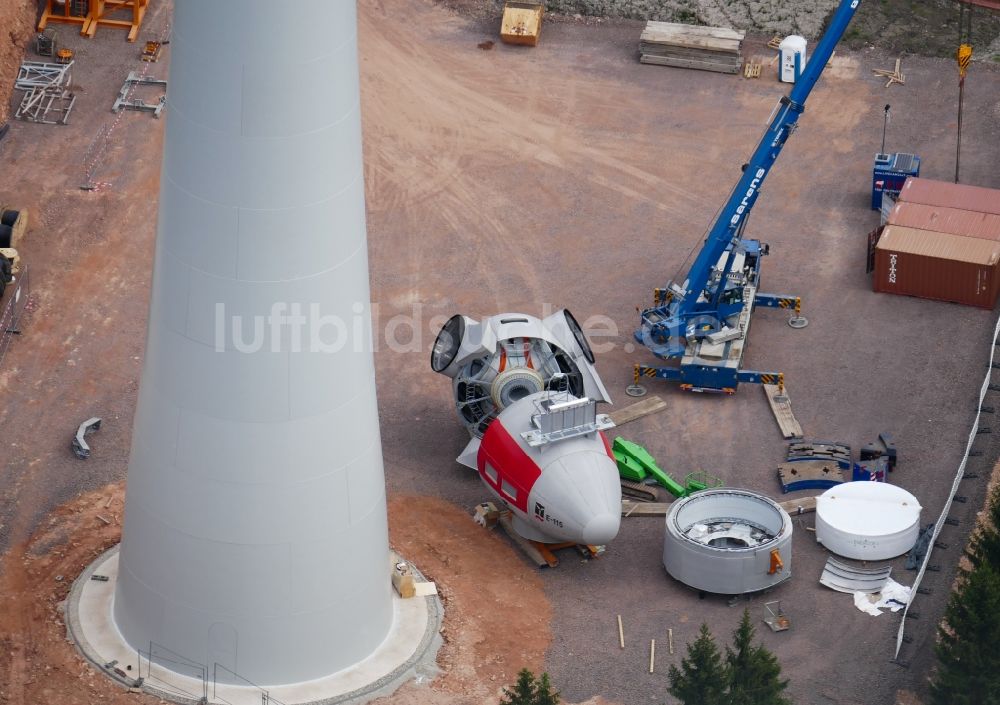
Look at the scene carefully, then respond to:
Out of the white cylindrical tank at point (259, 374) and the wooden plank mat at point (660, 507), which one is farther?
the wooden plank mat at point (660, 507)

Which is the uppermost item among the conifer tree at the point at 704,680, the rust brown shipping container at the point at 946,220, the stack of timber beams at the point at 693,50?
the stack of timber beams at the point at 693,50

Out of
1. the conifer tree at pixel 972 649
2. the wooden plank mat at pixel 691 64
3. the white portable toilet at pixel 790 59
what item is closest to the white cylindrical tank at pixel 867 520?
the conifer tree at pixel 972 649

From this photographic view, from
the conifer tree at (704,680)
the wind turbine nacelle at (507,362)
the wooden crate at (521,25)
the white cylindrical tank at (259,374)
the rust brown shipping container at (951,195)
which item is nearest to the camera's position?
the white cylindrical tank at (259,374)

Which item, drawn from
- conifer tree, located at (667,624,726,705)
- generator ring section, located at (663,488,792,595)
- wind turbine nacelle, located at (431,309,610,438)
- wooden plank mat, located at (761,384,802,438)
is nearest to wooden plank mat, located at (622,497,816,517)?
generator ring section, located at (663,488,792,595)

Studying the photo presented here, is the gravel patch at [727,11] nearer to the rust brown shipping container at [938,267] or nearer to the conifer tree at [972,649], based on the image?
the rust brown shipping container at [938,267]

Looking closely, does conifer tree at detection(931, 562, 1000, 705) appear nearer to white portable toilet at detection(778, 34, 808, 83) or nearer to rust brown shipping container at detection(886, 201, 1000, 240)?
rust brown shipping container at detection(886, 201, 1000, 240)

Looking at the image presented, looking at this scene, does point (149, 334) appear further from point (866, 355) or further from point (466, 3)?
point (466, 3)
